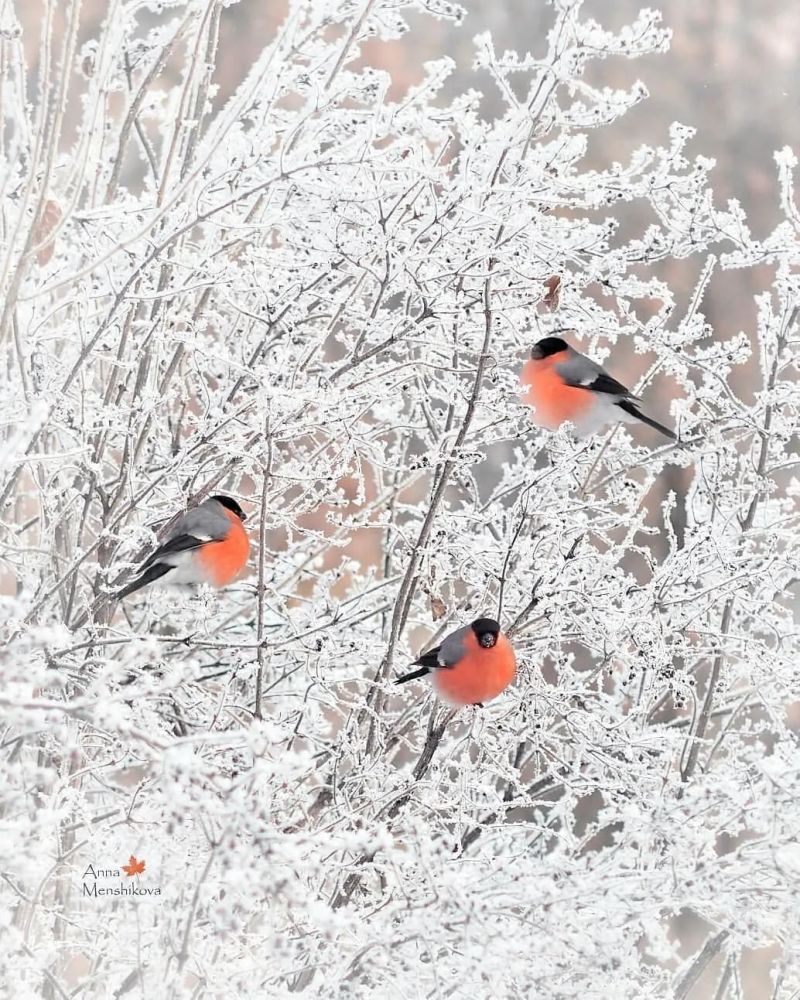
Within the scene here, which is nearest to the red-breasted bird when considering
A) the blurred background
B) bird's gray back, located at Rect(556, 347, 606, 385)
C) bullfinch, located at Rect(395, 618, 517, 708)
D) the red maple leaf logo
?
bullfinch, located at Rect(395, 618, 517, 708)

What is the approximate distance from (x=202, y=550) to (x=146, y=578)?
198 millimetres

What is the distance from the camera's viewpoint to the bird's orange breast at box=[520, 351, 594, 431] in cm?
409

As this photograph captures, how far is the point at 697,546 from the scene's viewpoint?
385cm

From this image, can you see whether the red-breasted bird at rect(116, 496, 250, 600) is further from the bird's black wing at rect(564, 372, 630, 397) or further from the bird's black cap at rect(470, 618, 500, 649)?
the bird's black wing at rect(564, 372, 630, 397)

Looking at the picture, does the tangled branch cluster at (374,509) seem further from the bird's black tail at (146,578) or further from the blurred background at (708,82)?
the blurred background at (708,82)

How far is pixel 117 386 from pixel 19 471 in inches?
15.9

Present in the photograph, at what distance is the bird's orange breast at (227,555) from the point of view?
13.1ft

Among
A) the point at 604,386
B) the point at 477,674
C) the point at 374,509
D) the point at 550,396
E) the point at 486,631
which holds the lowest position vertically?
the point at 477,674

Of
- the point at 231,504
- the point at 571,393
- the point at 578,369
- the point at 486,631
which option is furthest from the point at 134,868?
the point at 578,369

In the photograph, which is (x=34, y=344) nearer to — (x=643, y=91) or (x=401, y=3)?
(x=401, y=3)

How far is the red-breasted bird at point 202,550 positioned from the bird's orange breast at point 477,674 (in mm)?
838

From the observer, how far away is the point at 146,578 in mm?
3854

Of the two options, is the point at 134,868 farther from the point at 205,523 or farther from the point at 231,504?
the point at 231,504

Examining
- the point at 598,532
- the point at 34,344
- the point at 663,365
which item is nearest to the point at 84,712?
the point at 34,344
